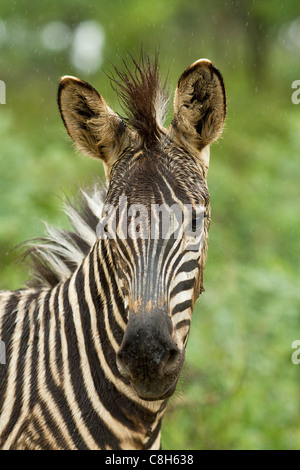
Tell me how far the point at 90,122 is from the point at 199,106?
0.75 meters

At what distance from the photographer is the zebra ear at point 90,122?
3.86 metres

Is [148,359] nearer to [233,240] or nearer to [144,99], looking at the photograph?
[144,99]

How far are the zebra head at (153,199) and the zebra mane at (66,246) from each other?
56 cm

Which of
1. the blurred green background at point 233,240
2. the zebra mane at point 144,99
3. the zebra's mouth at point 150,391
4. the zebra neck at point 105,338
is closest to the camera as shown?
the zebra's mouth at point 150,391

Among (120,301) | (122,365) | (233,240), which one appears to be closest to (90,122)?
(120,301)

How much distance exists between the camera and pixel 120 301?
3562mm

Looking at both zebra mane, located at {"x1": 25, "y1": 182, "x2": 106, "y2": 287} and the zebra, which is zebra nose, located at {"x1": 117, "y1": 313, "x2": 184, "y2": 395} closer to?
the zebra

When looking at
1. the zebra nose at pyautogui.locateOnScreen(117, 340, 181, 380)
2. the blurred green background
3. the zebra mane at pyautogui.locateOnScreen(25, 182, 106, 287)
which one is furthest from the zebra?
the blurred green background

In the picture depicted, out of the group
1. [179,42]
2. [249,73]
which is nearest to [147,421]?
[249,73]

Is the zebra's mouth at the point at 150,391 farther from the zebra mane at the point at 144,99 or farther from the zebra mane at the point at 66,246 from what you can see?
the zebra mane at the point at 144,99

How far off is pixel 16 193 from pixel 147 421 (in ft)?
17.2

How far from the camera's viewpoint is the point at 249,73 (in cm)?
1720

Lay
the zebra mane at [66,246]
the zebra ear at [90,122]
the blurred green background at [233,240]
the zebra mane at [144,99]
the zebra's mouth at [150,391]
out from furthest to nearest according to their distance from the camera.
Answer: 1. the blurred green background at [233,240]
2. the zebra mane at [66,246]
3. the zebra ear at [90,122]
4. the zebra mane at [144,99]
5. the zebra's mouth at [150,391]

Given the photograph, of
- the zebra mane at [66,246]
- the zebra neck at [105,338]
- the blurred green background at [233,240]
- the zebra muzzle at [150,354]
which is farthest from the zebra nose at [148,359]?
the zebra mane at [66,246]
